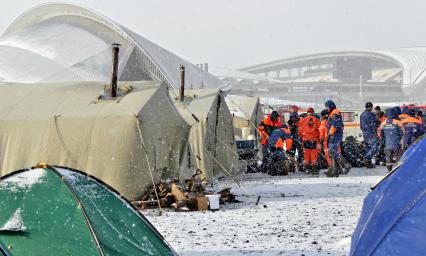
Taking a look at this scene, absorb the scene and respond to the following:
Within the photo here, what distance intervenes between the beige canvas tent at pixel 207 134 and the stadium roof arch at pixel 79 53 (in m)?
14.9

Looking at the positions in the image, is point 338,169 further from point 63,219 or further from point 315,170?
point 63,219

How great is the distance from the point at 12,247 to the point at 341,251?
3.40 meters

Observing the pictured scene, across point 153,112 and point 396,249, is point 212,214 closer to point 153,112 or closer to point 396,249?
point 153,112

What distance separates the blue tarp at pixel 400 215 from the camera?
471cm

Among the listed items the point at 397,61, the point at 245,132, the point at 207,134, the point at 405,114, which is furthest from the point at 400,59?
the point at 207,134

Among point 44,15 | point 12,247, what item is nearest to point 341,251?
point 12,247

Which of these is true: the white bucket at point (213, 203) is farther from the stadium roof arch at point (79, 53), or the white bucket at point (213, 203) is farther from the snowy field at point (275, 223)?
the stadium roof arch at point (79, 53)

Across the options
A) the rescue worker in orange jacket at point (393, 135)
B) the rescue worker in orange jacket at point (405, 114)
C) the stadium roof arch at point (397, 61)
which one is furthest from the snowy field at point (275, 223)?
the stadium roof arch at point (397, 61)

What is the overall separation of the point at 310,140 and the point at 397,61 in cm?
9550

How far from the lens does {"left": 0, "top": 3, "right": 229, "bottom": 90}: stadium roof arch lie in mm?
31188

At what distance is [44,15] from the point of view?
147 feet

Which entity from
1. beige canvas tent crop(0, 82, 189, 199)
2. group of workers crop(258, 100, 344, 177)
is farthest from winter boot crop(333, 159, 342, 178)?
beige canvas tent crop(0, 82, 189, 199)

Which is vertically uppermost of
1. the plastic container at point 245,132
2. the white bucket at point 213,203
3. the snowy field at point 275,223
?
the plastic container at point 245,132

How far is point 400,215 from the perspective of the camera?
4.83 meters
